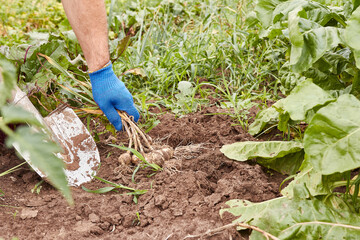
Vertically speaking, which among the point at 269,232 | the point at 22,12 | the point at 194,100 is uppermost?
the point at 269,232

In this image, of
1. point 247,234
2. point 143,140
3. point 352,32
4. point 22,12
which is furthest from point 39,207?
point 22,12

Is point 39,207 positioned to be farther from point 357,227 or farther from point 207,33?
point 207,33

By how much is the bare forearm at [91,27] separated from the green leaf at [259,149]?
969mm

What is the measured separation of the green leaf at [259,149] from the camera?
77.0 inches

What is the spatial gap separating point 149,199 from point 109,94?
2.70 feet

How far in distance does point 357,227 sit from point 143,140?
1.32m

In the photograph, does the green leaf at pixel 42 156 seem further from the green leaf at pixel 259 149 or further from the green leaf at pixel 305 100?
the green leaf at pixel 259 149

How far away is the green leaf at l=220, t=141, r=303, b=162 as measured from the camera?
196 centimetres

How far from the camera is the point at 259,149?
2021mm


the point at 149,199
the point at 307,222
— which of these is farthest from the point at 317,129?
the point at 149,199

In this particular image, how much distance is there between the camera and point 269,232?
1388mm

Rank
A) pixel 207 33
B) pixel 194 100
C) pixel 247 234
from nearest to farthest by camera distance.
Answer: pixel 247 234 → pixel 194 100 → pixel 207 33

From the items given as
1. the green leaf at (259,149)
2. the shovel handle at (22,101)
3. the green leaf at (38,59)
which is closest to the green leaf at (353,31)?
the green leaf at (259,149)

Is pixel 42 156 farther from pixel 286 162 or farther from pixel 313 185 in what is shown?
pixel 286 162
